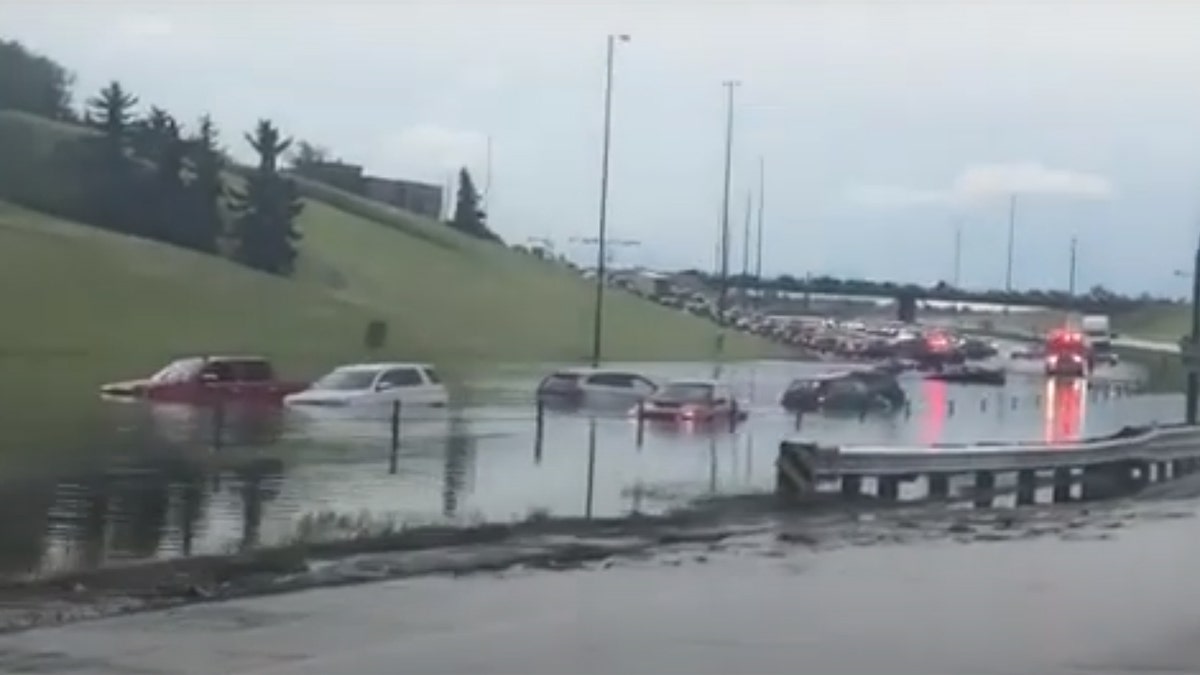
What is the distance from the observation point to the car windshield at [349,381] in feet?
198

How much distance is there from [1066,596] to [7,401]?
127 ft

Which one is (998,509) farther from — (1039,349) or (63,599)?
(1039,349)

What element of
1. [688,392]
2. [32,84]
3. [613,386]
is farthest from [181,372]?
[32,84]

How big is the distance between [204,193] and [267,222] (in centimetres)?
462

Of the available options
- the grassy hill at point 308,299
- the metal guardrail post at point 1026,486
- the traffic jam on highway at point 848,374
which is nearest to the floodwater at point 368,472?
the traffic jam on highway at point 848,374

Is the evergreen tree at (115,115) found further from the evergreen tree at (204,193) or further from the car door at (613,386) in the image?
the car door at (613,386)

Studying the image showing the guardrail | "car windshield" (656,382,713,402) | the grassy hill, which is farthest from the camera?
the grassy hill

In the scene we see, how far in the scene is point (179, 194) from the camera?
11531cm

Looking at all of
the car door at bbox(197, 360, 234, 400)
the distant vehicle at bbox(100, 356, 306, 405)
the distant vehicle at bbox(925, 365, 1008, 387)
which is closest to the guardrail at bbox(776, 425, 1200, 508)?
the distant vehicle at bbox(100, 356, 306, 405)

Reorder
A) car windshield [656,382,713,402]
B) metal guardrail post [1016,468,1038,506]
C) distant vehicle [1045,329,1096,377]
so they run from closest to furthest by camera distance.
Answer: metal guardrail post [1016,468,1038,506] → car windshield [656,382,713,402] → distant vehicle [1045,329,1096,377]

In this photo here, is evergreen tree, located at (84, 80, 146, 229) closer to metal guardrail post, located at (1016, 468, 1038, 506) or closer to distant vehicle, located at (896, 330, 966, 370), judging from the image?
distant vehicle, located at (896, 330, 966, 370)

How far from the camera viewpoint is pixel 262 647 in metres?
16.1

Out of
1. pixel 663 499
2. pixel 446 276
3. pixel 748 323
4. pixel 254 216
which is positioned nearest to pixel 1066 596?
pixel 663 499

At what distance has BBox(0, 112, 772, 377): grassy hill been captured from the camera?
3659 inches
